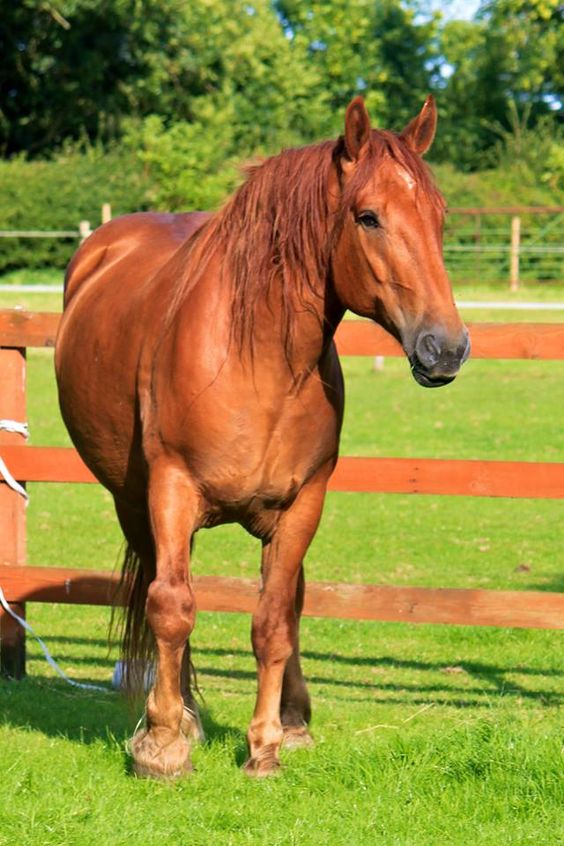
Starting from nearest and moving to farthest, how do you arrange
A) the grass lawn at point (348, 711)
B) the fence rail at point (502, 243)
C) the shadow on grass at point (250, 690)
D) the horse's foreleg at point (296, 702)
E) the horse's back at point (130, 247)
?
1. the grass lawn at point (348, 711)
2. the horse's foreleg at point (296, 702)
3. the shadow on grass at point (250, 690)
4. the horse's back at point (130, 247)
5. the fence rail at point (502, 243)

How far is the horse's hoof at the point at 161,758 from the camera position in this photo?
4230 mm

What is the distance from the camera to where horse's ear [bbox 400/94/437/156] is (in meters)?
4.11

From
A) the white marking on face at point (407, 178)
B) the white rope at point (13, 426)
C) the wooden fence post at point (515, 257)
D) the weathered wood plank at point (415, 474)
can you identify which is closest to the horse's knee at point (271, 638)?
the weathered wood plank at point (415, 474)

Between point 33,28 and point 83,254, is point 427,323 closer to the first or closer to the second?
point 83,254

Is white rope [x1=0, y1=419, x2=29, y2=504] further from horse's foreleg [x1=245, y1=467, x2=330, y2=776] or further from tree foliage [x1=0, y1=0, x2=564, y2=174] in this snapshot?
tree foliage [x1=0, y1=0, x2=564, y2=174]

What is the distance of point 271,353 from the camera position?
420cm

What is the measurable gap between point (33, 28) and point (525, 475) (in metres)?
33.7

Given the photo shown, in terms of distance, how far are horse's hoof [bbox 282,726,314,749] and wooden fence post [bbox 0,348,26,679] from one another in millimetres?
1801

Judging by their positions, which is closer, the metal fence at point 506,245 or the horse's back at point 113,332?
the horse's back at point 113,332

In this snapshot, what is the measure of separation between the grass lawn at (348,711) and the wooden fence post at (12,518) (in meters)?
0.17

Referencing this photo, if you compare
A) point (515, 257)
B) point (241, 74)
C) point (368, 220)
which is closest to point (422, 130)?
point (368, 220)

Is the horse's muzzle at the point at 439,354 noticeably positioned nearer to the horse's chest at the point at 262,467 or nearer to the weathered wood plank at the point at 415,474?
the horse's chest at the point at 262,467

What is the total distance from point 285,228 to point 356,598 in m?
2.10

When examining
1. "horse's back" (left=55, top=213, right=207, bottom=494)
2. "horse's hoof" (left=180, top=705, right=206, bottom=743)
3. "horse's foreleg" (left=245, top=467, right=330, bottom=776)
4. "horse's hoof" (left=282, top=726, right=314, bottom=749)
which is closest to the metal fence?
"horse's back" (left=55, top=213, right=207, bottom=494)
